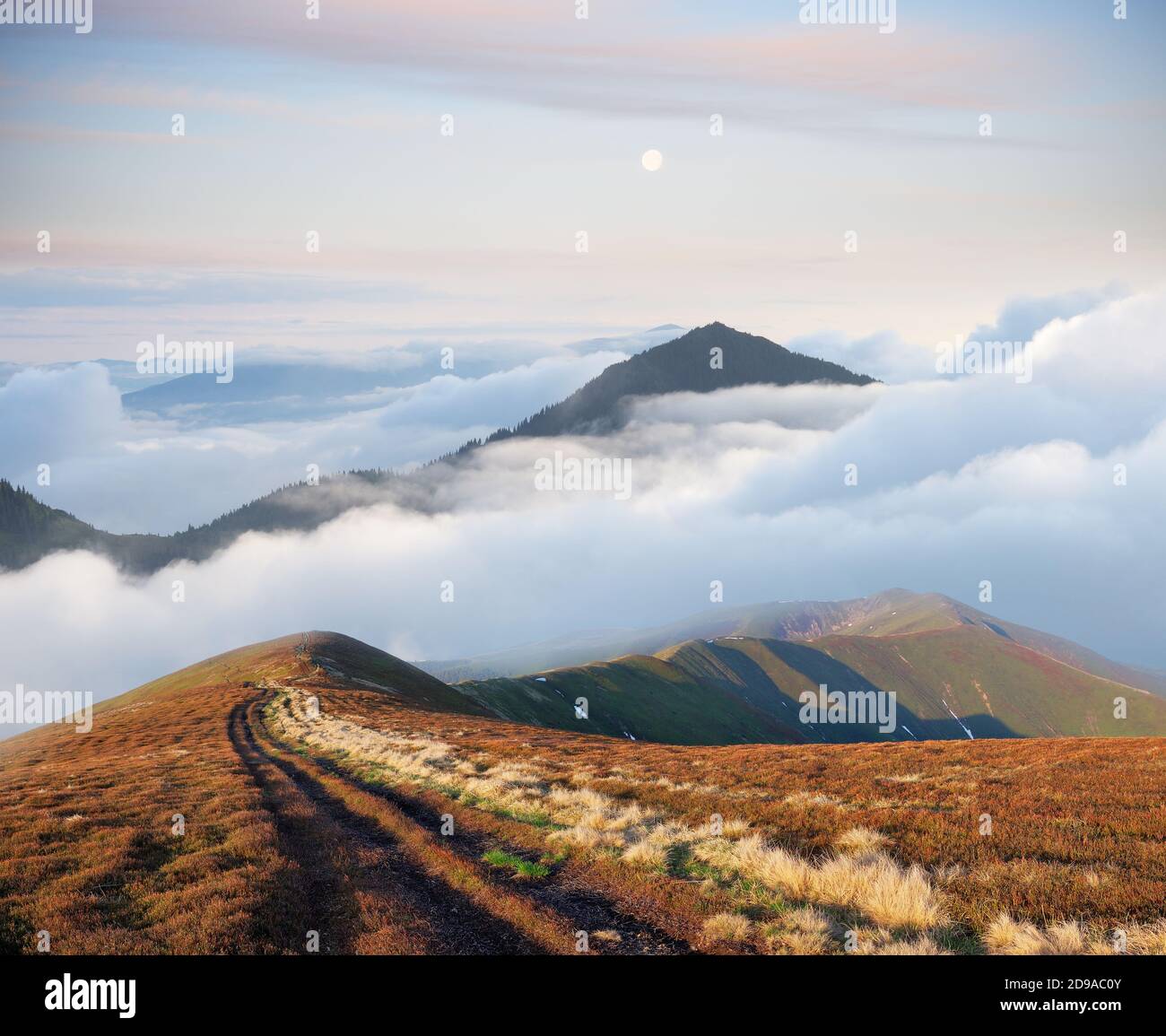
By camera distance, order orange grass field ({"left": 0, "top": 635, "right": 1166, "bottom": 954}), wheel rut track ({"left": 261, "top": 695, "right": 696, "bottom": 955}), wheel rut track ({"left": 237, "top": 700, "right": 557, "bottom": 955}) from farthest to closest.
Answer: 1. wheel rut track ({"left": 237, "top": 700, "right": 557, "bottom": 955})
2. orange grass field ({"left": 0, "top": 635, "right": 1166, "bottom": 954})
3. wheel rut track ({"left": 261, "top": 695, "right": 696, "bottom": 955})

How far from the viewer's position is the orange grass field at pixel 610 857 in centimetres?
1168

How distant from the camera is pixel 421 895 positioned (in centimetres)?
1458

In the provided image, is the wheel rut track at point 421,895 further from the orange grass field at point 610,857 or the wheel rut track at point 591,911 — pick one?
the wheel rut track at point 591,911

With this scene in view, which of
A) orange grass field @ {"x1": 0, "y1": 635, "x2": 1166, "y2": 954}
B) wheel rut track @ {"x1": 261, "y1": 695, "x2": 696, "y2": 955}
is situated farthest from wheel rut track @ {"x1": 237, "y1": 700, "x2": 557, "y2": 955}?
wheel rut track @ {"x1": 261, "y1": 695, "x2": 696, "y2": 955}

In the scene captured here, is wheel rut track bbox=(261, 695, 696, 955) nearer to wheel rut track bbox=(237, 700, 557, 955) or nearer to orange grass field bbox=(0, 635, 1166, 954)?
orange grass field bbox=(0, 635, 1166, 954)

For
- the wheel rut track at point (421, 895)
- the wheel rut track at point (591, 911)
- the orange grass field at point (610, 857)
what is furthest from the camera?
the wheel rut track at point (421, 895)

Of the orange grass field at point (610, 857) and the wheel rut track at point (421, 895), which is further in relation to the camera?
the wheel rut track at point (421, 895)

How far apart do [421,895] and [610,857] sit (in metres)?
4.47

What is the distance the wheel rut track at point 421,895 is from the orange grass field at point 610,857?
0.07m

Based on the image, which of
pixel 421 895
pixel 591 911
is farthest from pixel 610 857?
pixel 421 895

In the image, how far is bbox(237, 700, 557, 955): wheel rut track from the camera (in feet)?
39.0

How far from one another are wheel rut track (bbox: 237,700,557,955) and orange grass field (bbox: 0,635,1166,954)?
70mm

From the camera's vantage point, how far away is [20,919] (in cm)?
1405

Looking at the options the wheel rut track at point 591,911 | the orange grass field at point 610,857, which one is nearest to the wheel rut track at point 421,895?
the orange grass field at point 610,857
